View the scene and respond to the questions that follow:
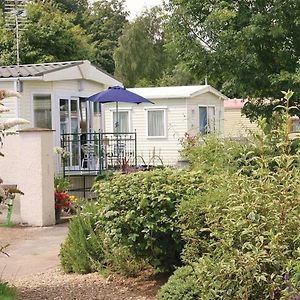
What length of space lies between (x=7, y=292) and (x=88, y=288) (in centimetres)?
74

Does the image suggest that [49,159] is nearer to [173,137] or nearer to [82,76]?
[82,76]

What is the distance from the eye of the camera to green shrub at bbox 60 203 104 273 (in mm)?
6570

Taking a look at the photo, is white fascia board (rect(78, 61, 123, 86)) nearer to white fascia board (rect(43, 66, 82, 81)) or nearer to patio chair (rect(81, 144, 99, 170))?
white fascia board (rect(43, 66, 82, 81))

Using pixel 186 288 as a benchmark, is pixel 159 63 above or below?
above

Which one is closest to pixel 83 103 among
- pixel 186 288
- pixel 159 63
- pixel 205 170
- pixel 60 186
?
pixel 60 186

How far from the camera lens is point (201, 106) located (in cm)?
2341

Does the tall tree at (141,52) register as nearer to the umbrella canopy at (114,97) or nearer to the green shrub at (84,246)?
the umbrella canopy at (114,97)

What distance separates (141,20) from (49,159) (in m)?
33.0

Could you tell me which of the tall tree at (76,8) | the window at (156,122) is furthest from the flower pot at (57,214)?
the tall tree at (76,8)

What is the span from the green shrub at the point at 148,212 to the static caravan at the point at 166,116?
16.2 metres

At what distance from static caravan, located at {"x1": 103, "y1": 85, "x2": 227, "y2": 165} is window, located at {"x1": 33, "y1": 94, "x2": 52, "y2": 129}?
7.01 metres

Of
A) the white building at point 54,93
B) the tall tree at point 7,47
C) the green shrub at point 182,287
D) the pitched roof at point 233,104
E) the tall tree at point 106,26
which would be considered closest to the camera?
the green shrub at point 182,287

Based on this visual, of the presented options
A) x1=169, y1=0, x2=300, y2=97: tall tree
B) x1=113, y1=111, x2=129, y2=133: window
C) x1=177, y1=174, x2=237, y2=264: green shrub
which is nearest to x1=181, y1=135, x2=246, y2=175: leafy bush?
x1=177, y1=174, x2=237, y2=264: green shrub

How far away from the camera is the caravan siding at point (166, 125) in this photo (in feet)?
74.1
